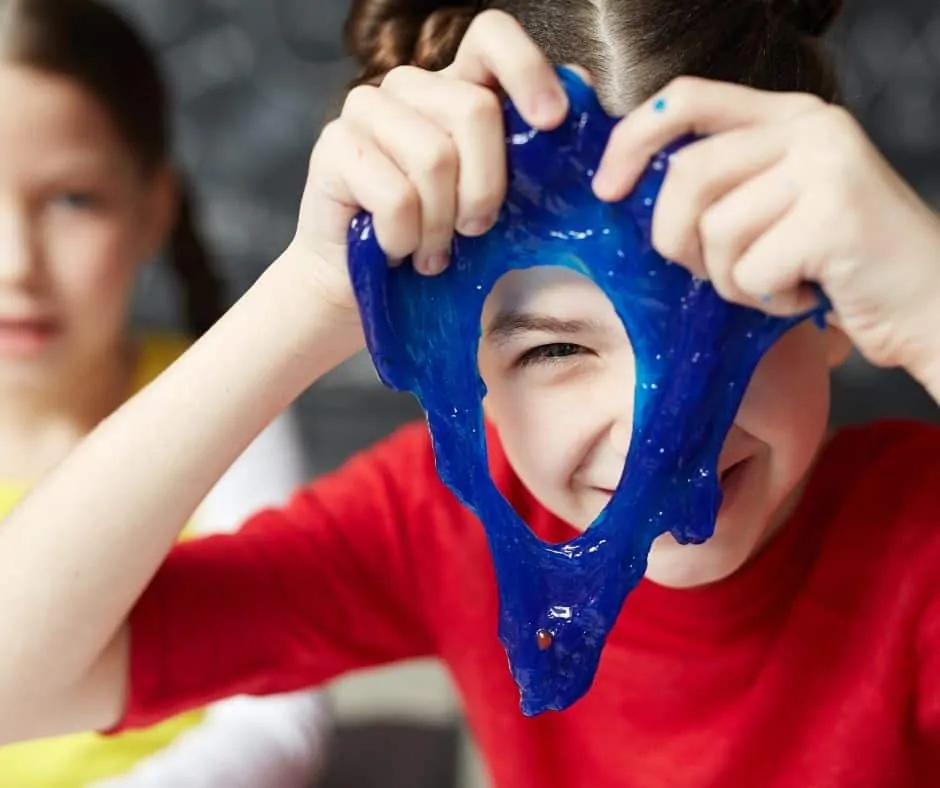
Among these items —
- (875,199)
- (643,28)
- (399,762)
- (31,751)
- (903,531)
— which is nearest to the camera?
(875,199)

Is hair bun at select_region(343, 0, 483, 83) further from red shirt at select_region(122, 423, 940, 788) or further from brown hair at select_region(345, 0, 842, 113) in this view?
red shirt at select_region(122, 423, 940, 788)

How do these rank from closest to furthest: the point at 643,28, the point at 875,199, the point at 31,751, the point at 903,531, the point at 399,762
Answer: the point at 875,199
the point at 643,28
the point at 903,531
the point at 31,751
the point at 399,762

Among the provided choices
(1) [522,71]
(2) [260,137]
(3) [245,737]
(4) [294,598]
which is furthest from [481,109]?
(2) [260,137]

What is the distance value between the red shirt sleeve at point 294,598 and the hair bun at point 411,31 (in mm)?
257

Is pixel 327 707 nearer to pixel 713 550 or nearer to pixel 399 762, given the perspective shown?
pixel 399 762

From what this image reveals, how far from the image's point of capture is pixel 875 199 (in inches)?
15.8

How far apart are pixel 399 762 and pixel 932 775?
53cm

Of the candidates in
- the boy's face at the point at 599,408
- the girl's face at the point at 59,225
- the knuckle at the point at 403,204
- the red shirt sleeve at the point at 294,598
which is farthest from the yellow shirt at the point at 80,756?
the knuckle at the point at 403,204

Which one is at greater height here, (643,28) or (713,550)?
(643,28)

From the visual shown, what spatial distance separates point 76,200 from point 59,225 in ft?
0.09

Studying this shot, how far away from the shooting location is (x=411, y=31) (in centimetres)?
58

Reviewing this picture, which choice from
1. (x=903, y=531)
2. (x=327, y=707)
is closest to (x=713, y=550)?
(x=903, y=531)

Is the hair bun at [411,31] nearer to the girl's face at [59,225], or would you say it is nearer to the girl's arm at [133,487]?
the girl's arm at [133,487]

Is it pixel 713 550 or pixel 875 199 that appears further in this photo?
pixel 713 550
